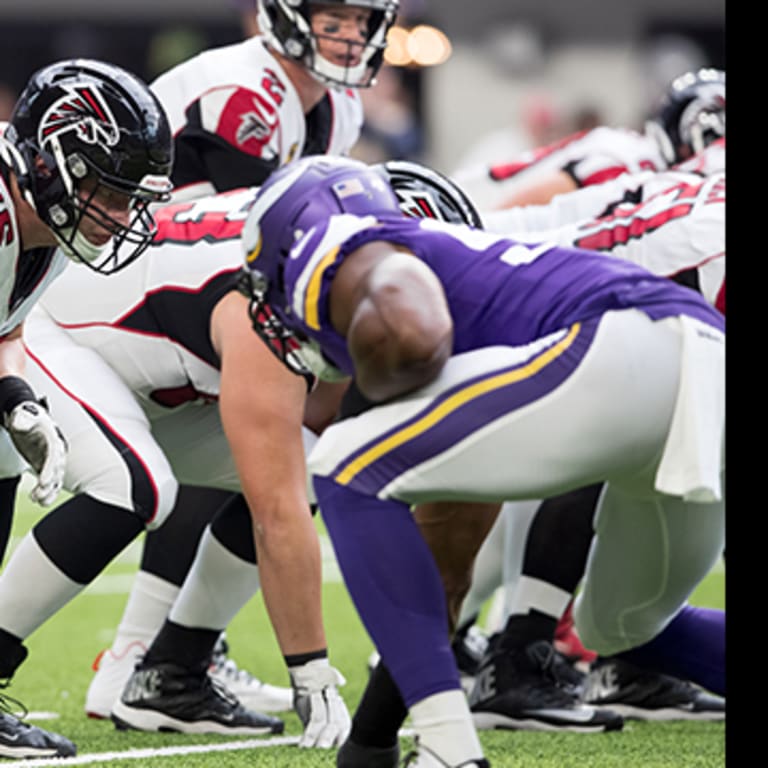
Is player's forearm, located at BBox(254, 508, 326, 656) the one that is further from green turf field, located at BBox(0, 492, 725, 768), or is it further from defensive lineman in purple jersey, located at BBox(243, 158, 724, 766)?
defensive lineman in purple jersey, located at BBox(243, 158, 724, 766)

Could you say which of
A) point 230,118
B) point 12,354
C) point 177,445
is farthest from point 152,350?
point 230,118

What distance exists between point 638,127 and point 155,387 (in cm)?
1252

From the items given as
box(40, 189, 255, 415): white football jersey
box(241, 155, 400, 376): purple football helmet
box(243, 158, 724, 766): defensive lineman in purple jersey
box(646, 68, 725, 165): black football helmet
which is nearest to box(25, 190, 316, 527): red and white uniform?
box(40, 189, 255, 415): white football jersey

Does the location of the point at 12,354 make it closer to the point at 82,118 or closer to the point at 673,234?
the point at 82,118

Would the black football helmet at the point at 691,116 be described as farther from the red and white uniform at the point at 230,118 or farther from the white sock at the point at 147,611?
the white sock at the point at 147,611

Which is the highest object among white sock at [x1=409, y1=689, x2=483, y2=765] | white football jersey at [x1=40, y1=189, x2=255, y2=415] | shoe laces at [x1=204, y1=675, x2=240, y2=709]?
white football jersey at [x1=40, y1=189, x2=255, y2=415]

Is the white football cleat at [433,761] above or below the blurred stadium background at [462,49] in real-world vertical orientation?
above

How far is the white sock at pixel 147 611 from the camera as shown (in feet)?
13.8

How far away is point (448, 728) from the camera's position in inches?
99.8

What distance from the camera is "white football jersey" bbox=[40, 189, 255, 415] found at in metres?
3.77

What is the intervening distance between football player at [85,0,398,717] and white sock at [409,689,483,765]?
1.79 m

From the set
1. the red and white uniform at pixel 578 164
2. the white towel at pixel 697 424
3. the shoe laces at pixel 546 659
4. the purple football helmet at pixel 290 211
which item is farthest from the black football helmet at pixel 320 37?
the white towel at pixel 697 424
